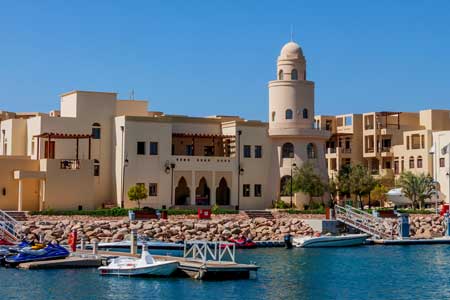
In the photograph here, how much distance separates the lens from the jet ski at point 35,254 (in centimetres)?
4281

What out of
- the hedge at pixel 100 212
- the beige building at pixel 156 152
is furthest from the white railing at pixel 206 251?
the beige building at pixel 156 152

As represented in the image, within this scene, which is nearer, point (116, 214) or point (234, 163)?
point (116, 214)

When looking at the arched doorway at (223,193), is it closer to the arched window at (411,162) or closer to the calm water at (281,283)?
the arched window at (411,162)

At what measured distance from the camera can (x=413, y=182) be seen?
72.8 m

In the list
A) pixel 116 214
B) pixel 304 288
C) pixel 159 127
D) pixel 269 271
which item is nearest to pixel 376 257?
pixel 269 271

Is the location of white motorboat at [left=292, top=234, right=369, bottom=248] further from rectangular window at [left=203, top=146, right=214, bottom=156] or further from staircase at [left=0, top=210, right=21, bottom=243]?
rectangular window at [left=203, top=146, right=214, bottom=156]

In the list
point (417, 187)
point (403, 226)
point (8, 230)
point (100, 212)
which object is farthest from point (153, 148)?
point (417, 187)

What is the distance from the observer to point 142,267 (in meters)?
39.4

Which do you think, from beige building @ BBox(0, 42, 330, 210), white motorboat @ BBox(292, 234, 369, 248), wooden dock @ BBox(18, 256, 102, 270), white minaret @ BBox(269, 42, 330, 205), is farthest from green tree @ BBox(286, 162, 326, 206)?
wooden dock @ BBox(18, 256, 102, 270)

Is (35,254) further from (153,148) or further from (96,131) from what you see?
(96,131)

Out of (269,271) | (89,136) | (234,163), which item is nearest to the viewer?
(269,271)

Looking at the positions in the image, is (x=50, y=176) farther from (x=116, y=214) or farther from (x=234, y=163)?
(x=234, y=163)

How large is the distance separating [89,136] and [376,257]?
23077 millimetres

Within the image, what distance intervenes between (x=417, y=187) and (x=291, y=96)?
12611 millimetres
